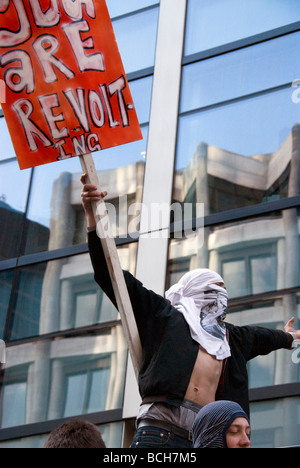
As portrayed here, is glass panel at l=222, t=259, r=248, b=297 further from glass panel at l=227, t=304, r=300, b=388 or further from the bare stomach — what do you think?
the bare stomach

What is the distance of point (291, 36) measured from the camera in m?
9.17

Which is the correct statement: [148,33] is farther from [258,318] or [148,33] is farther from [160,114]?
[258,318]

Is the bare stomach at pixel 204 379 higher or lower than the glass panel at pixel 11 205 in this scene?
lower

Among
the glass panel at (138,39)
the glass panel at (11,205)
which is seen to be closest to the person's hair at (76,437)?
the glass panel at (11,205)

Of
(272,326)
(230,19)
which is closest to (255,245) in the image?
(272,326)

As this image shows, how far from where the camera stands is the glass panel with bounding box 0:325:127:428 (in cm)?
867

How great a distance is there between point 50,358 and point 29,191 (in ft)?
7.08

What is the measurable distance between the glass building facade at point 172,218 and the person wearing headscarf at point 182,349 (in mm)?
3243

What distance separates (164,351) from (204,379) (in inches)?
10.2

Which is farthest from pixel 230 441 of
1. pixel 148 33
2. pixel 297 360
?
pixel 148 33

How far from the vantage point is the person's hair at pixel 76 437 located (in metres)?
2.98

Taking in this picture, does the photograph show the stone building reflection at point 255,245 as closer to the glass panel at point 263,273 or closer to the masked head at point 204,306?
the glass panel at point 263,273

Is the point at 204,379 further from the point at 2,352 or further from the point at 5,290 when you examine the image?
the point at 5,290

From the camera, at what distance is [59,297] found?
943 cm
